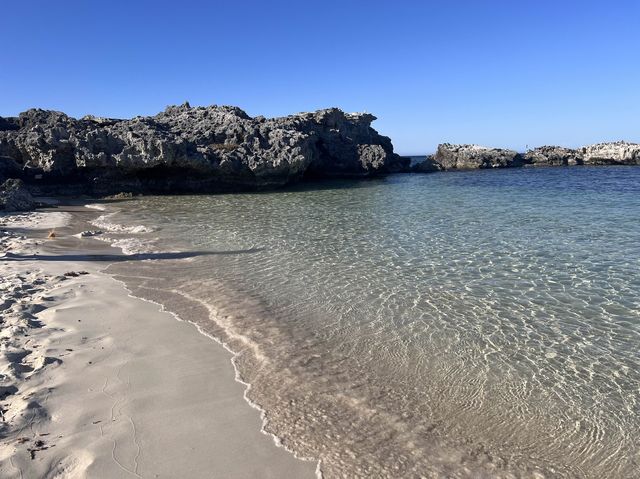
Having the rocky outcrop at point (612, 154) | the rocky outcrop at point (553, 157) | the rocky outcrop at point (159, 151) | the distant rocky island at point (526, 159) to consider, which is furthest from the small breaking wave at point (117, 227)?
the rocky outcrop at point (612, 154)

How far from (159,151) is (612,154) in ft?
178

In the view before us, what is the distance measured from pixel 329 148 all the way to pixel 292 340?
36262mm

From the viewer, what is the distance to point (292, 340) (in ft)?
21.1

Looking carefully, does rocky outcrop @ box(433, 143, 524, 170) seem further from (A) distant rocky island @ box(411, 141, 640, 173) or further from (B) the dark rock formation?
(B) the dark rock formation

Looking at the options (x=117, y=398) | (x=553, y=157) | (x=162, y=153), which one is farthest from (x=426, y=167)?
(x=117, y=398)

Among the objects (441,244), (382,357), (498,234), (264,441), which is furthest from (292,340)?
(498,234)

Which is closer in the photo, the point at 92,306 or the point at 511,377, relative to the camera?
the point at 511,377

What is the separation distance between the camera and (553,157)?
58.9 meters

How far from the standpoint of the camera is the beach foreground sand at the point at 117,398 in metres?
3.71

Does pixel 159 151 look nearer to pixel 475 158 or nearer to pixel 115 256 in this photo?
pixel 115 256

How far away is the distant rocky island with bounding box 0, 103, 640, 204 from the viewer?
90.2ft

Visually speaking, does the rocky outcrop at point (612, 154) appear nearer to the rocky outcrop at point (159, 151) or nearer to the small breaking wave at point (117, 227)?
the rocky outcrop at point (159, 151)

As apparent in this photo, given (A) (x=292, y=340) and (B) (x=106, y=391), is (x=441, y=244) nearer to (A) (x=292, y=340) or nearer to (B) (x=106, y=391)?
(A) (x=292, y=340)

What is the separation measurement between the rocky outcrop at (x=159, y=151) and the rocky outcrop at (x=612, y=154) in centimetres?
3992
